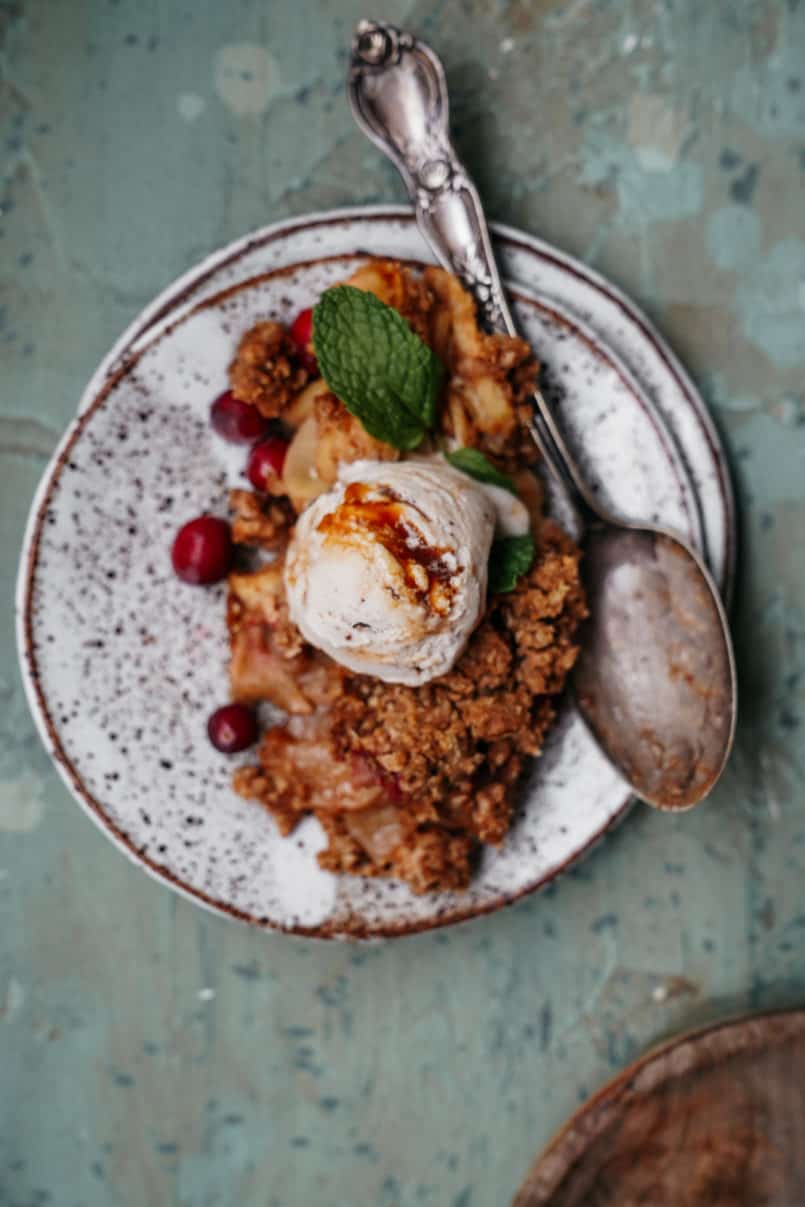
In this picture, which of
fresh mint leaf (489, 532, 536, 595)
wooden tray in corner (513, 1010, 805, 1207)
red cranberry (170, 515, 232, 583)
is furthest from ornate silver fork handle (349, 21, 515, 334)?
wooden tray in corner (513, 1010, 805, 1207)

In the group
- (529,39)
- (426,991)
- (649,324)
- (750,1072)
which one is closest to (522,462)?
(649,324)

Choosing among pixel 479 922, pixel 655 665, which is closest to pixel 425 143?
pixel 655 665

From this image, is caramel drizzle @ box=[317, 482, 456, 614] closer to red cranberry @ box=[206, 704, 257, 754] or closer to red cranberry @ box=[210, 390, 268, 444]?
red cranberry @ box=[210, 390, 268, 444]

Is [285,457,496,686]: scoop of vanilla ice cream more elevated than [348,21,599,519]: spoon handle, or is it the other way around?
[348,21,599,519]: spoon handle

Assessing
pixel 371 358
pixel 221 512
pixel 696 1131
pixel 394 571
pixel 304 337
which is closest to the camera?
pixel 394 571

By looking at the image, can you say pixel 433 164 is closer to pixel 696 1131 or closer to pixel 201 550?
pixel 201 550
